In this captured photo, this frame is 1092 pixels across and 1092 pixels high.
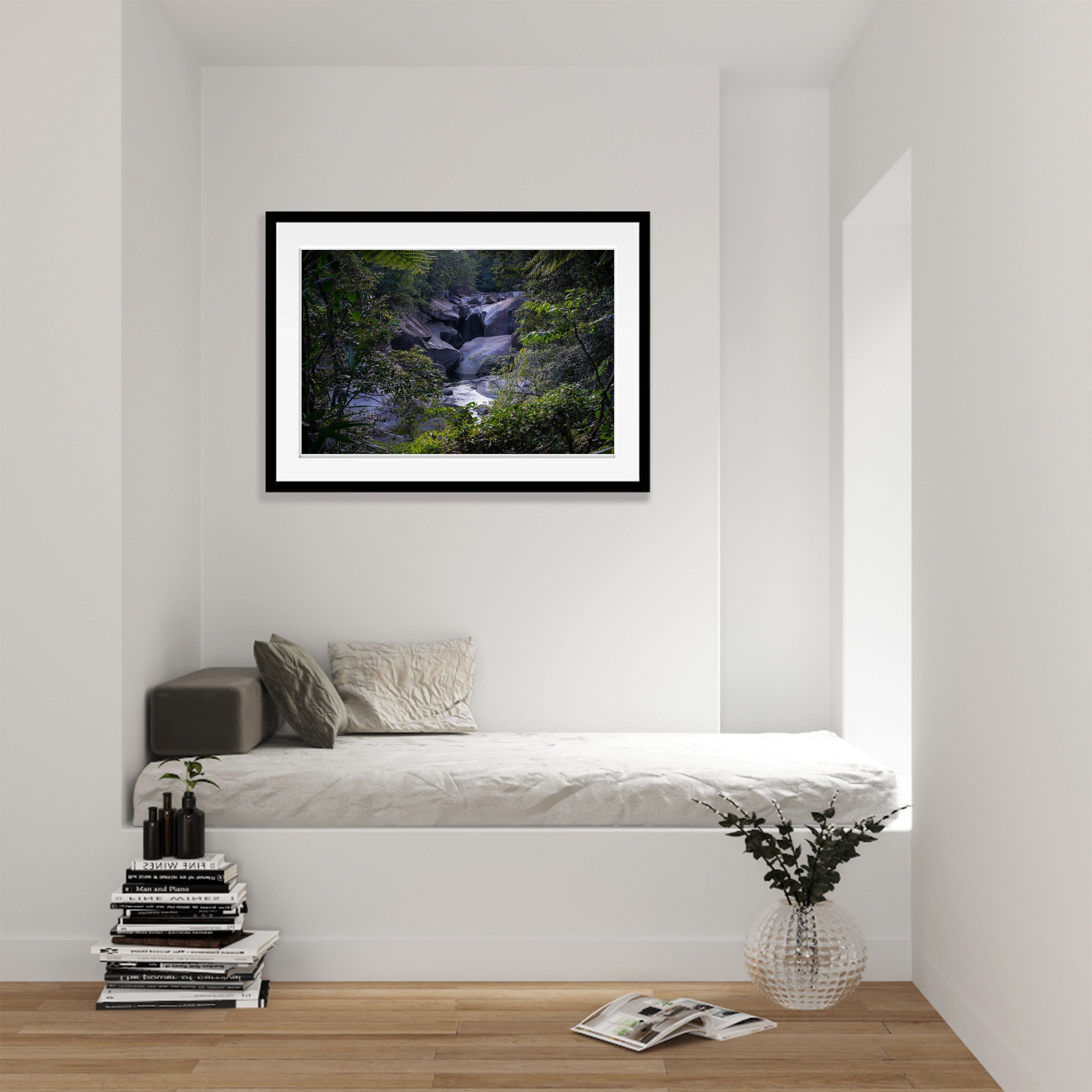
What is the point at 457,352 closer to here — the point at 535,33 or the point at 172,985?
the point at 535,33

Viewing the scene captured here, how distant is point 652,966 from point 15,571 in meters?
2.03

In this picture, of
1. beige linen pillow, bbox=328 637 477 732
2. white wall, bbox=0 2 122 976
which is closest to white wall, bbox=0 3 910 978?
white wall, bbox=0 2 122 976

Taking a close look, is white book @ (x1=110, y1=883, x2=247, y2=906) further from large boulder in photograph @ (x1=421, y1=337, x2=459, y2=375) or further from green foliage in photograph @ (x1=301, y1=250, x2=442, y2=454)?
large boulder in photograph @ (x1=421, y1=337, x2=459, y2=375)

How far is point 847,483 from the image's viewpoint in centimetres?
369

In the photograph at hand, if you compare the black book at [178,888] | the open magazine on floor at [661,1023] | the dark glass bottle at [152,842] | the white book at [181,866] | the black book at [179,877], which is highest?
the dark glass bottle at [152,842]

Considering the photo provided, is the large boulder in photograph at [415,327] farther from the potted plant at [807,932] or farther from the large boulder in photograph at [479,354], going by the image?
the potted plant at [807,932]

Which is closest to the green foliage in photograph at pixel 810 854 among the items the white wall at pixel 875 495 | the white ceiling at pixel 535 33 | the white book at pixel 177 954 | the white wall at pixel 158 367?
the white wall at pixel 875 495

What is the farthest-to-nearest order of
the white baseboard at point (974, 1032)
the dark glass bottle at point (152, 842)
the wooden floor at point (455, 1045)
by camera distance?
the dark glass bottle at point (152, 842) < the wooden floor at point (455, 1045) < the white baseboard at point (974, 1032)

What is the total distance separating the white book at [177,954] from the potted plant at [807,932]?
1.25m

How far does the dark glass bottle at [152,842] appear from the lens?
2812 mm

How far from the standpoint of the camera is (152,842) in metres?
2.81

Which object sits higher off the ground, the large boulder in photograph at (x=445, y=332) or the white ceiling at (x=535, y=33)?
the white ceiling at (x=535, y=33)

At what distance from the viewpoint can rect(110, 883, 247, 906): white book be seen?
2.75m

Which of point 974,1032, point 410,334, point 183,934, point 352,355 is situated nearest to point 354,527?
point 352,355
